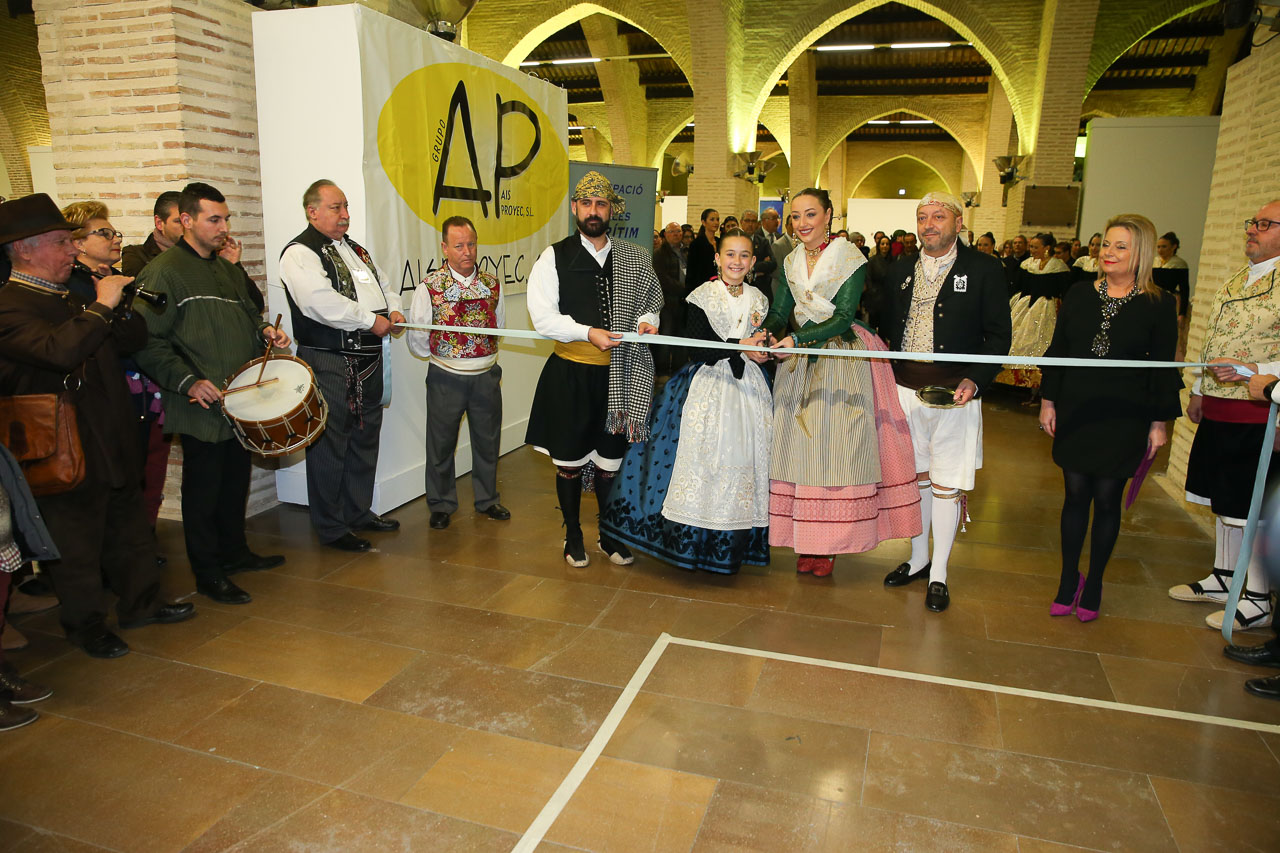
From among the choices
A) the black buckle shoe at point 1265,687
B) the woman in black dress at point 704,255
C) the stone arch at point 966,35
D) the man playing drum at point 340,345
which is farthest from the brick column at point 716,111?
the black buckle shoe at point 1265,687

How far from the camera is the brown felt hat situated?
275cm

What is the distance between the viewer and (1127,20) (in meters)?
14.4

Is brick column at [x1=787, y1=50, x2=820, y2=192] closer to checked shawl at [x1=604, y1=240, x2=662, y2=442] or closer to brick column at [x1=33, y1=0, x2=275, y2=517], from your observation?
brick column at [x1=33, y1=0, x2=275, y2=517]

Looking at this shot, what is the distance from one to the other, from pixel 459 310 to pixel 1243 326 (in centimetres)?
364

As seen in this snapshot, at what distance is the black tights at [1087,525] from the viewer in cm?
343

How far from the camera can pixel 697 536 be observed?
3873 millimetres

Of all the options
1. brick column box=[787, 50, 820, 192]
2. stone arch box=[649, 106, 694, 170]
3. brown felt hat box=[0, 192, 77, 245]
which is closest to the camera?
brown felt hat box=[0, 192, 77, 245]

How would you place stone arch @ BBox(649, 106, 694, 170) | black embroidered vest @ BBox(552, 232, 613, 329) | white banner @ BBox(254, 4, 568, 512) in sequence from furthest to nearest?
stone arch @ BBox(649, 106, 694, 170) < white banner @ BBox(254, 4, 568, 512) < black embroidered vest @ BBox(552, 232, 613, 329)

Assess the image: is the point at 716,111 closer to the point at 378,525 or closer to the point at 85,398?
the point at 378,525

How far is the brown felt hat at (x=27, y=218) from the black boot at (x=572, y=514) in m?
2.21

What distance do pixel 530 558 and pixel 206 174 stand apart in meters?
2.72

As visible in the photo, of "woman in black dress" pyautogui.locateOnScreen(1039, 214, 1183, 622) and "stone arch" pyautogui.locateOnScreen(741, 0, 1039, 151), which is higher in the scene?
"stone arch" pyautogui.locateOnScreen(741, 0, 1039, 151)

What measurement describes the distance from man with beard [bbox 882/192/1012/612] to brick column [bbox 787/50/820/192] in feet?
55.6

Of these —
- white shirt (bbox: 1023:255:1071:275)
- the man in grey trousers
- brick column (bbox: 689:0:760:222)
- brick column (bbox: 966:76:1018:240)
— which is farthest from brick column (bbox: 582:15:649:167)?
the man in grey trousers
